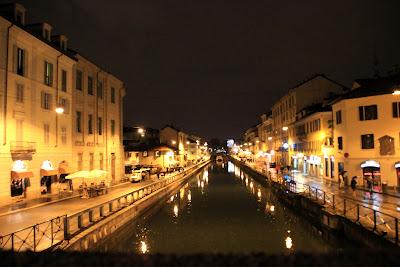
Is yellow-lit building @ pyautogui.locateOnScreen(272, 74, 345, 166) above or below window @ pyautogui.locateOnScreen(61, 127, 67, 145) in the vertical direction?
above

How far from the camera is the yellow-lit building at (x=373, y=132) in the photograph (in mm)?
32344

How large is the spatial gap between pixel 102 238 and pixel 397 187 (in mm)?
25214

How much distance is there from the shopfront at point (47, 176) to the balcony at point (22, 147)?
2.39m

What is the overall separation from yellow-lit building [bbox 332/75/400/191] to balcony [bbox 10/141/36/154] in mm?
28680

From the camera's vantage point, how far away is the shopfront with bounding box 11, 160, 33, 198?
2526 cm

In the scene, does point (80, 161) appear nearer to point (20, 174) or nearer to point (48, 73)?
point (48, 73)

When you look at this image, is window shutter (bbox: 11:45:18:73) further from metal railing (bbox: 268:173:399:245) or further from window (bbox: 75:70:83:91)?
metal railing (bbox: 268:173:399:245)

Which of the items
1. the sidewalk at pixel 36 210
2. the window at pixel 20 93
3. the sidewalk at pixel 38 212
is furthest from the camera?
the window at pixel 20 93

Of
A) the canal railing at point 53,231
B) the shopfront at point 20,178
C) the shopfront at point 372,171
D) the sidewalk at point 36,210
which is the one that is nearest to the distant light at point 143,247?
the canal railing at point 53,231

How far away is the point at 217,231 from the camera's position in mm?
24062

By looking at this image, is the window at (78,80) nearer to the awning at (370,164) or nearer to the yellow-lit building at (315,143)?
the yellow-lit building at (315,143)

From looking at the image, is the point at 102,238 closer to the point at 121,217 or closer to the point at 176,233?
the point at 121,217

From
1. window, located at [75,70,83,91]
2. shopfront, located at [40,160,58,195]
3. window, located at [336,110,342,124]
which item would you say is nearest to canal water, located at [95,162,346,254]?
shopfront, located at [40,160,58,195]

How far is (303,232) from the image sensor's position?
23.6m
